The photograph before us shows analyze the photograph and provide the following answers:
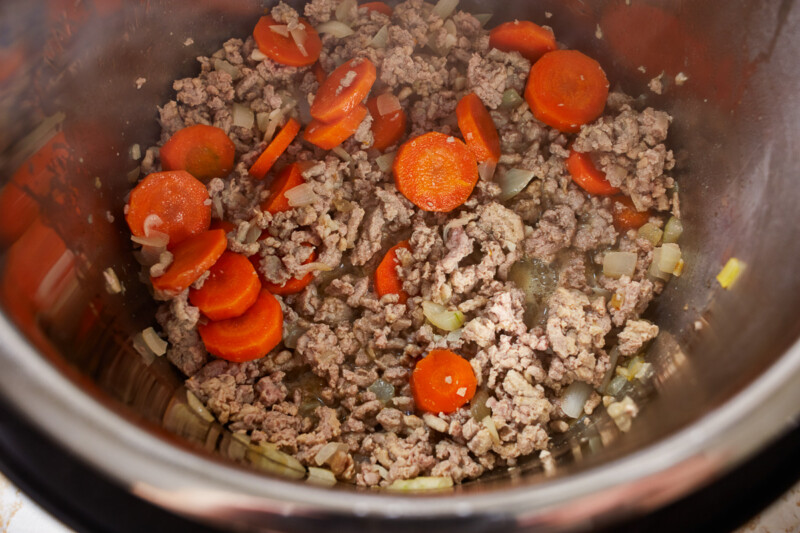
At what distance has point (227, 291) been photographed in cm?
262

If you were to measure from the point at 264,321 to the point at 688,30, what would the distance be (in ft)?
7.19

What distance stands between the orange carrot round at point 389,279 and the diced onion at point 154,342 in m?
0.94

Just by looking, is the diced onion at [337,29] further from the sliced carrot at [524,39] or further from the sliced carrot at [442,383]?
the sliced carrot at [442,383]

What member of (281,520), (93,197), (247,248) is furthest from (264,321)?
(281,520)

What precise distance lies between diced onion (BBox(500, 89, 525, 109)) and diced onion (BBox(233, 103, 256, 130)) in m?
1.22

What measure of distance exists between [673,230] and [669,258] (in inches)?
6.4

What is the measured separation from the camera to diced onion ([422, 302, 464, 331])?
2771 mm

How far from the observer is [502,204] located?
307 cm

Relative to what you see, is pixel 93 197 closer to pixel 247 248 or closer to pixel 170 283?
pixel 170 283

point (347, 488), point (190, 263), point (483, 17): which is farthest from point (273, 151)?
point (347, 488)

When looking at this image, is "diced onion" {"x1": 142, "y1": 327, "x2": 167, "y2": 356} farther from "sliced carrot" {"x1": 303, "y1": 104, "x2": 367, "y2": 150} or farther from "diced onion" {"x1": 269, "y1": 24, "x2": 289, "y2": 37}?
"diced onion" {"x1": 269, "y1": 24, "x2": 289, "y2": 37}

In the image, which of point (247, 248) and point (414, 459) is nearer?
point (414, 459)

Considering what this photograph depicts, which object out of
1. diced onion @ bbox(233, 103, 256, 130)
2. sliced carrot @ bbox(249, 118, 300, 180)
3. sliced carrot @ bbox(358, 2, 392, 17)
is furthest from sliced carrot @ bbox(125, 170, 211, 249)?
sliced carrot @ bbox(358, 2, 392, 17)

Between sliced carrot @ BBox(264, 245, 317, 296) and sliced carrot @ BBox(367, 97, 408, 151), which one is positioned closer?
sliced carrot @ BBox(264, 245, 317, 296)
